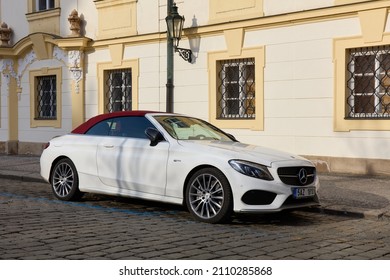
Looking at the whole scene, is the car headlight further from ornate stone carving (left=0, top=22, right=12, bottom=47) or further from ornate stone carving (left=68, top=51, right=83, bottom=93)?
ornate stone carving (left=0, top=22, right=12, bottom=47)

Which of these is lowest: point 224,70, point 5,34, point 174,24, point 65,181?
point 65,181

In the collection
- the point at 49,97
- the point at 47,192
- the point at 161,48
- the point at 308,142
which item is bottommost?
the point at 47,192

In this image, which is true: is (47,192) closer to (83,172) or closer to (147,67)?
(83,172)

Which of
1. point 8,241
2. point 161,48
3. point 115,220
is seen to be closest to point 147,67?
point 161,48

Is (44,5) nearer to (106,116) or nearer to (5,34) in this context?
(5,34)

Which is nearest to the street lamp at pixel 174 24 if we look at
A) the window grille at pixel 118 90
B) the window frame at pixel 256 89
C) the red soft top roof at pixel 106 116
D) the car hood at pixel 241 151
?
the window frame at pixel 256 89

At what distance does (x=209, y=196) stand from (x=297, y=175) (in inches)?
46.2

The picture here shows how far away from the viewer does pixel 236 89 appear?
1459 cm

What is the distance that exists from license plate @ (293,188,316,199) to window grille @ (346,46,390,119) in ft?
15.7

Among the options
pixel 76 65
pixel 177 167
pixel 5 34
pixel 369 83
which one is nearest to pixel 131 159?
pixel 177 167

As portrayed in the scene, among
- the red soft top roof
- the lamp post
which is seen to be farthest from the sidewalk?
the lamp post

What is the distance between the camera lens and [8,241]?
6.24 m

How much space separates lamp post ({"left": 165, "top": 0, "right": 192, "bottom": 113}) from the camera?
47.8ft
